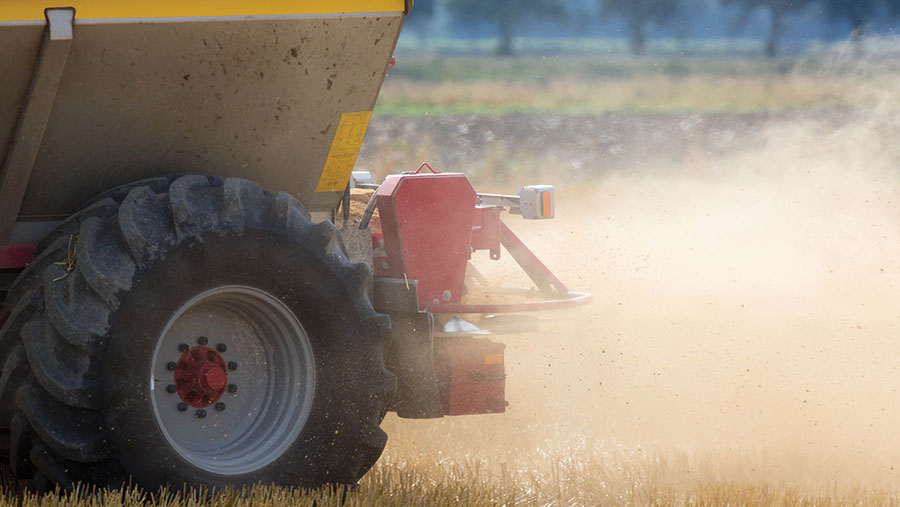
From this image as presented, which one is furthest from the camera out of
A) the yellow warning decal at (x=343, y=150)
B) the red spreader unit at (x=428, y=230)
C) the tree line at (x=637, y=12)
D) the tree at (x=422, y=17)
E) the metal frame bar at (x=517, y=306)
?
the tree line at (x=637, y=12)

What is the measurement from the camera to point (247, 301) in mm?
4016

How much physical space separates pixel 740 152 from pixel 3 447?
45.8ft

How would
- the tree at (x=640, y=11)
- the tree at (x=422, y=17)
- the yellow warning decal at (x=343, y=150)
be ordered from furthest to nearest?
the tree at (x=640, y=11) < the tree at (x=422, y=17) < the yellow warning decal at (x=343, y=150)

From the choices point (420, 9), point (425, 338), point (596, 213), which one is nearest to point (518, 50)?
point (420, 9)

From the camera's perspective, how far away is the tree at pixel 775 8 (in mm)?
16031

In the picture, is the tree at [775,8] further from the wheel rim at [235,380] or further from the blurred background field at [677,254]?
the wheel rim at [235,380]

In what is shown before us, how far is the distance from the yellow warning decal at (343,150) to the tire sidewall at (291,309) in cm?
80

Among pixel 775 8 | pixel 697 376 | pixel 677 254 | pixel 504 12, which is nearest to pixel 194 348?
pixel 697 376

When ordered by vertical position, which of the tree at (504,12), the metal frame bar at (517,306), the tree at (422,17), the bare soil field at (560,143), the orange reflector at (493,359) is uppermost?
the tree at (504,12)

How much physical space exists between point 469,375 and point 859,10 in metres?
14.0

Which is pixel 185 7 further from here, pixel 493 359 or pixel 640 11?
pixel 640 11

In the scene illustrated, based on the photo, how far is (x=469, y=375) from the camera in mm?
4898

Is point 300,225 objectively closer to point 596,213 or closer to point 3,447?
point 3,447

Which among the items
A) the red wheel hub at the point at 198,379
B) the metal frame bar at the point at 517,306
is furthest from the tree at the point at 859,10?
the red wheel hub at the point at 198,379
